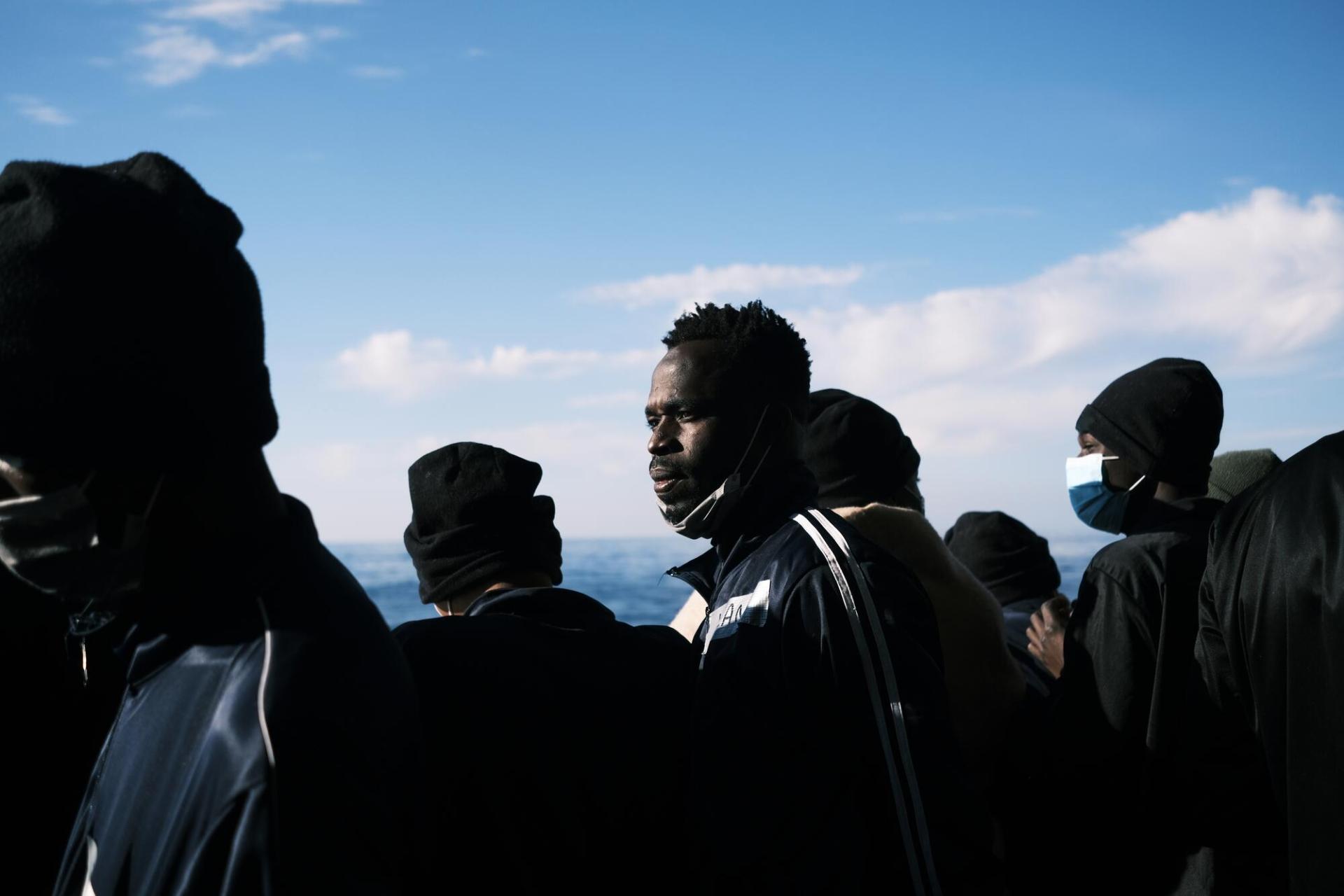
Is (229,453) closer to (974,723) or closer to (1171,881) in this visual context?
(974,723)

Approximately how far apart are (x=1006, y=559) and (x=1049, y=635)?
1454 mm

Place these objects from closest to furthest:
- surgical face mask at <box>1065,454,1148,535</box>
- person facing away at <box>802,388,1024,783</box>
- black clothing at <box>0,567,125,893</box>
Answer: black clothing at <box>0,567,125,893</box>, person facing away at <box>802,388,1024,783</box>, surgical face mask at <box>1065,454,1148,535</box>

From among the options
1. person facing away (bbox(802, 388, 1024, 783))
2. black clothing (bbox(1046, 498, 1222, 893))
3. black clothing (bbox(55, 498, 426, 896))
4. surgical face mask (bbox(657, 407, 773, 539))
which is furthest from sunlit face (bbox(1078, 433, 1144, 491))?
black clothing (bbox(55, 498, 426, 896))

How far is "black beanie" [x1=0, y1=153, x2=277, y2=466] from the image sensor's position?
1616mm

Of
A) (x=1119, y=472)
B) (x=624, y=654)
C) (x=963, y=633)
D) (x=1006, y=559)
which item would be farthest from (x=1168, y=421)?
(x=624, y=654)

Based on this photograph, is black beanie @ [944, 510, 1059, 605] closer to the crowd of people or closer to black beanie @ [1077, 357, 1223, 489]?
the crowd of people

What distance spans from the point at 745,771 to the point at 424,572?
3.98 ft

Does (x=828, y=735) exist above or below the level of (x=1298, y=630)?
below

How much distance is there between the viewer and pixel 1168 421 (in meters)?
4.02

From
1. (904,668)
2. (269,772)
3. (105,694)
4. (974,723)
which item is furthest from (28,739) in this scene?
(974,723)

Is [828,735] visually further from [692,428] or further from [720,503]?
[692,428]

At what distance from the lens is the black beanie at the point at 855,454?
13.5ft

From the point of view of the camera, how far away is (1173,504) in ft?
12.4

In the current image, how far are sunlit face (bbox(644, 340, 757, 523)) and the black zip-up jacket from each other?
59 cm
